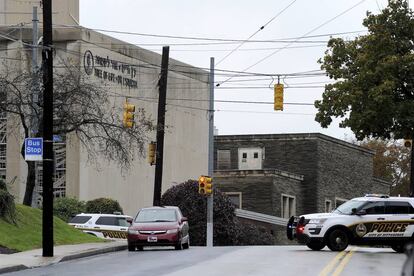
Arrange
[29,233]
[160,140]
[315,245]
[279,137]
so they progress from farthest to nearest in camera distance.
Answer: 1. [279,137]
2. [160,140]
3. [29,233]
4. [315,245]

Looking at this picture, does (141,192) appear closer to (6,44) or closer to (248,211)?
(248,211)

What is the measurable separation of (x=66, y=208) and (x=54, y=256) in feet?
62.0

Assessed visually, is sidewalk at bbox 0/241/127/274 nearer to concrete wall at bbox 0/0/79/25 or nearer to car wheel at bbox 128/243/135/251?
car wheel at bbox 128/243/135/251

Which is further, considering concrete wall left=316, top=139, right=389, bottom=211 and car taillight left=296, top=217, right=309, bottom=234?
concrete wall left=316, top=139, right=389, bottom=211

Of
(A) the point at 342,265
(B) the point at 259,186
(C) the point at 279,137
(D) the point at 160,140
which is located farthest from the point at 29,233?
(C) the point at 279,137

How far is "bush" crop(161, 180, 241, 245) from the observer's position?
40312 millimetres

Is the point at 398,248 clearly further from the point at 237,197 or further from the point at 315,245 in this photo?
the point at 237,197

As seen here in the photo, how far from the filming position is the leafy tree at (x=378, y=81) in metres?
26.1

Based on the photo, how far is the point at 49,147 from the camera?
21453 millimetres

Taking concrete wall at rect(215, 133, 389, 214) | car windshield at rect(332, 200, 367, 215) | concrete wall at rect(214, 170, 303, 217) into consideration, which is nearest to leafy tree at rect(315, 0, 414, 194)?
car windshield at rect(332, 200, 367, 215)

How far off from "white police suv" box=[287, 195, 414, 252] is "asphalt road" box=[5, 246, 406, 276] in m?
0.94

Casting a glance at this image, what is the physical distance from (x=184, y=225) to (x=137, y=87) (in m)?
25.5

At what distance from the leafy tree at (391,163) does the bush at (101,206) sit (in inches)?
1803

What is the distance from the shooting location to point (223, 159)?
5822cm
